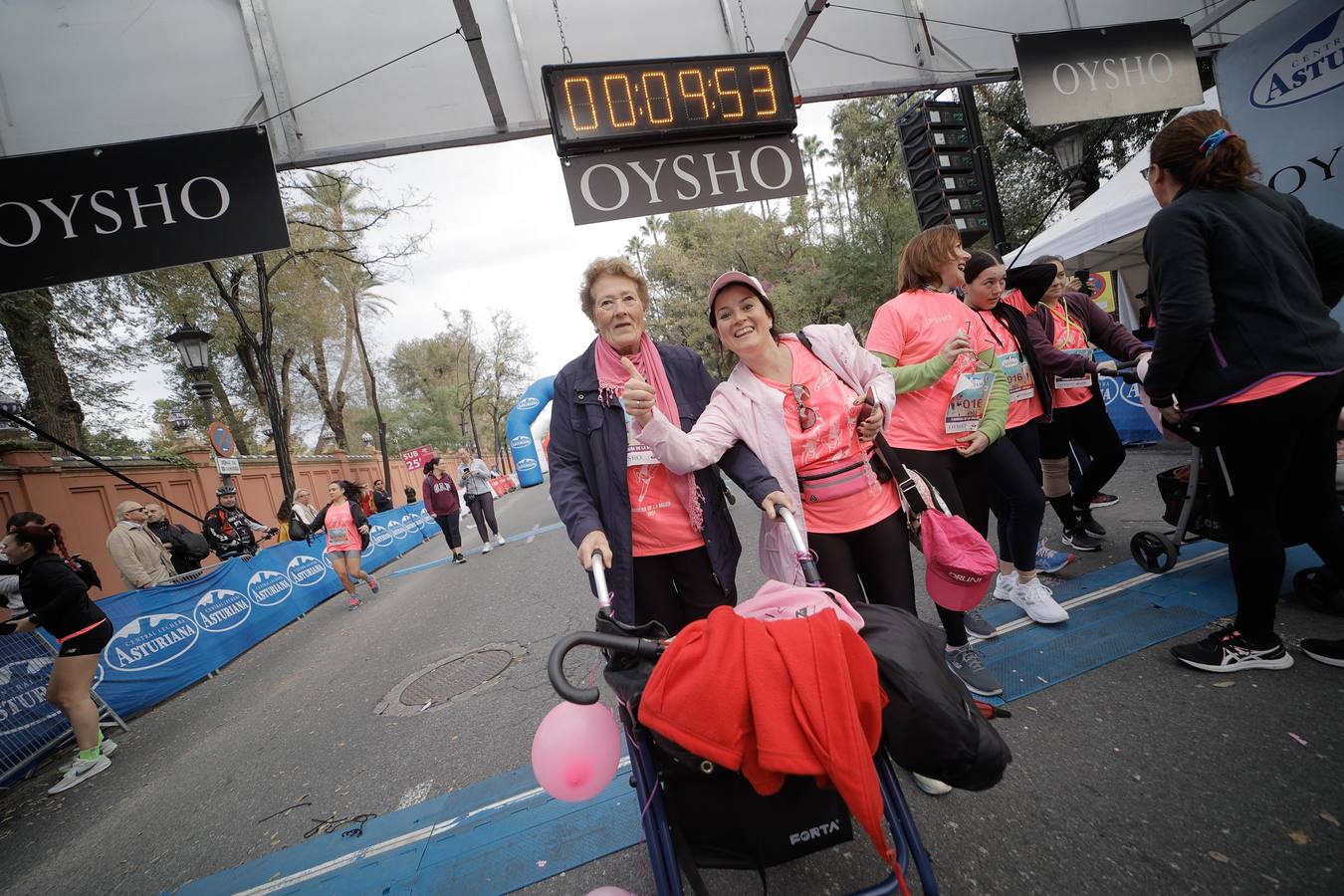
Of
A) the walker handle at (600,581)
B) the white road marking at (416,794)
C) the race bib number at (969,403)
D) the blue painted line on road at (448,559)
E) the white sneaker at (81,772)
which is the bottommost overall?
the blue painted line on road at (448,559)

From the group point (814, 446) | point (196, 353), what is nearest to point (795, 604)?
point (814, 446)

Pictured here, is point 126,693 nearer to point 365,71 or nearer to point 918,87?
point 365,71

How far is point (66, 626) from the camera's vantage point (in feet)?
14.3

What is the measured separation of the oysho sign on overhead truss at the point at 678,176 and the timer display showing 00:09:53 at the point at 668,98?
20cm

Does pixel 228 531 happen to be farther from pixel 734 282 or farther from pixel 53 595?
pixel 734 282

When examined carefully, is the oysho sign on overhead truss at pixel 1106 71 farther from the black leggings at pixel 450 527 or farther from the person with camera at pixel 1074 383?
the black leggings at pixel 450 527

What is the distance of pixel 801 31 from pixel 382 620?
25.6ft

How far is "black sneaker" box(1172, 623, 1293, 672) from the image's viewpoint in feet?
8.00

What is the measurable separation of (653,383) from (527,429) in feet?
23.5

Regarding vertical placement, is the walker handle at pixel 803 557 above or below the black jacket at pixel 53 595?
below

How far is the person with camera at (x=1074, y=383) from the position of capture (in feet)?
12.3

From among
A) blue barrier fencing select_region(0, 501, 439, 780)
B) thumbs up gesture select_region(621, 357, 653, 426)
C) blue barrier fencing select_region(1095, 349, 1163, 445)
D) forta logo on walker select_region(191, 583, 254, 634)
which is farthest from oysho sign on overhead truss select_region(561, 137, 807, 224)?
forta logo on walker select_region(191, 583, 254, 634)

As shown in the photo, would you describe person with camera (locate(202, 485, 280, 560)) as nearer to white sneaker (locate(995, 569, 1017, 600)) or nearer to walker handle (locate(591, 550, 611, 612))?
walker handle (locate(591, 550, 611, 612))

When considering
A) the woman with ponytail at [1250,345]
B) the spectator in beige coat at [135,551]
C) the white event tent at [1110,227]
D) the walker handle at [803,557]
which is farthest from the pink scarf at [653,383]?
the spectator in beige coat at [135,551]
